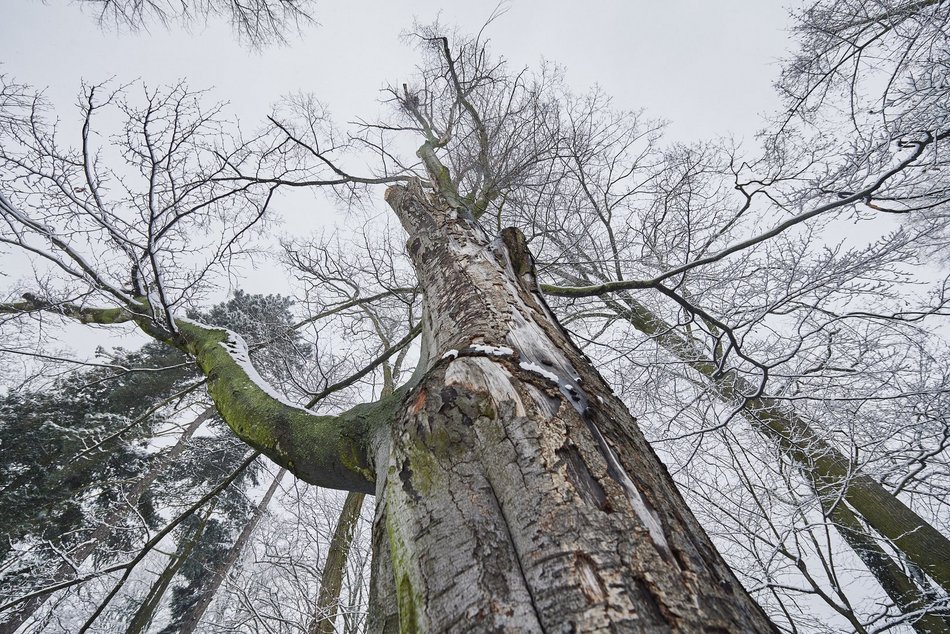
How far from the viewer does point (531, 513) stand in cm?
67

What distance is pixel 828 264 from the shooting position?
2273 mm

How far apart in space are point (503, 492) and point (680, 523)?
32cm

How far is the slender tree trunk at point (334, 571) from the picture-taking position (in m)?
3.72

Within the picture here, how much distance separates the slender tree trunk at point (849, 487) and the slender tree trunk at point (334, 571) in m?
3.79

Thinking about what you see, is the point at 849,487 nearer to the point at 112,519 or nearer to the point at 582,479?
the point at 582,479

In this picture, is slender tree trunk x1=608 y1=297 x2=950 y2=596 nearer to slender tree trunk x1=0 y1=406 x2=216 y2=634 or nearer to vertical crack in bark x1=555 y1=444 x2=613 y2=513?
vertical crack in bark x1=555 y1=444 x2=613 y2=513

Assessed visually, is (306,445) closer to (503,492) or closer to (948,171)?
(503,492)

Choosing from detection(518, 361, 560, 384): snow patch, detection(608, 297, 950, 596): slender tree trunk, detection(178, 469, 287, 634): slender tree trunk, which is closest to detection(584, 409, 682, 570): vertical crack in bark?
detection(518, 361, 560, 384): snow patch

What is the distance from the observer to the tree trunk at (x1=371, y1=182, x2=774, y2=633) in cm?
54

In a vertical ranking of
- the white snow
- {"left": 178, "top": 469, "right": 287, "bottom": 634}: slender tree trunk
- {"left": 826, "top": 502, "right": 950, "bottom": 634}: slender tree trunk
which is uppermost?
{"left": 178, "top": 469, "right": 287, "bottom": 634}: slender tree trunk

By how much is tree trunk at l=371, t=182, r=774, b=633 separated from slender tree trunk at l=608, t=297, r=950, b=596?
6.10ft

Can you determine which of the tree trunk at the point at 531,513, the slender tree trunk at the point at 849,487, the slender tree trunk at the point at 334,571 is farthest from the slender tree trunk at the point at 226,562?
the tree trunk at the point at 531,513

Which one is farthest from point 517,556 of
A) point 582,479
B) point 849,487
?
point 849,487

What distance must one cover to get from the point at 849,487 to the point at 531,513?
3380mm
